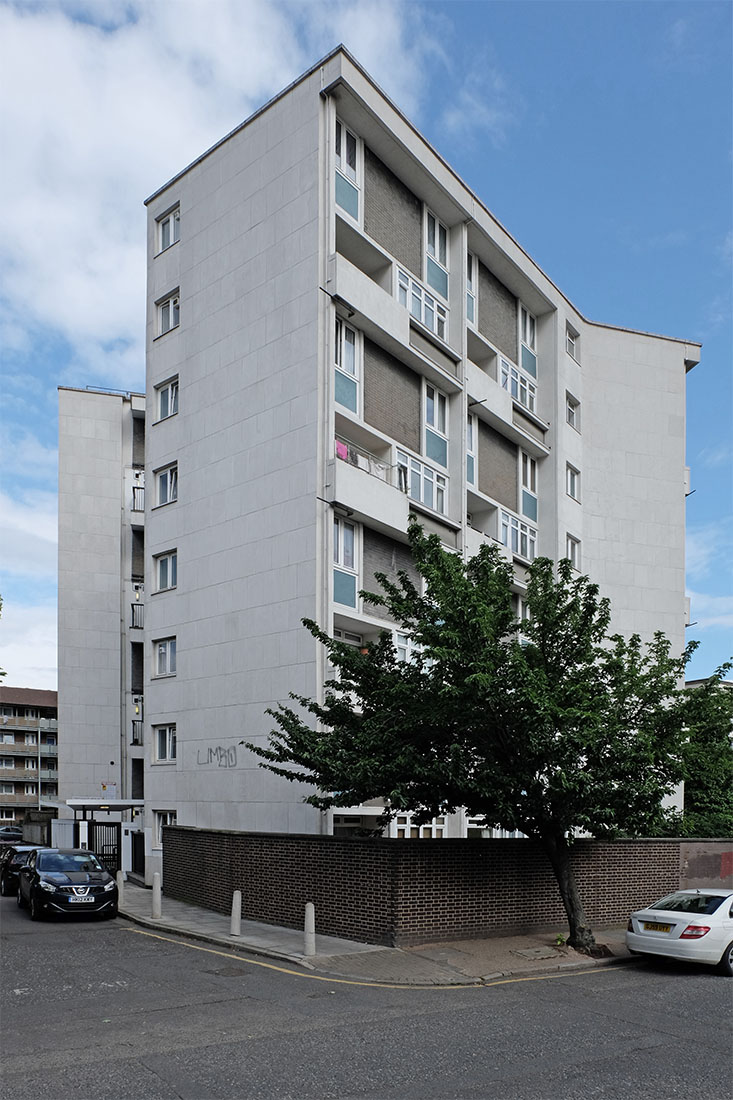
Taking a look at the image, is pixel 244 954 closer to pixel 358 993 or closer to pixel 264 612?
pixel 358 993

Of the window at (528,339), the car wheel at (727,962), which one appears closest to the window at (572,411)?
the window at (528,339)

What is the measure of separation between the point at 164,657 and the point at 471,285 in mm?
14708

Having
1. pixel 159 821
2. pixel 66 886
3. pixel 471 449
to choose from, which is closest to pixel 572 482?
pixel 471 449

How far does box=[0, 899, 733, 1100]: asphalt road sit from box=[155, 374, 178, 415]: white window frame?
16461 millimetres

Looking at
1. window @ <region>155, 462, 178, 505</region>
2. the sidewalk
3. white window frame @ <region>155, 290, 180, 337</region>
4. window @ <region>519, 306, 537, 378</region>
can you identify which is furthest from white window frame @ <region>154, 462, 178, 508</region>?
window @ <region>519, 306, 537, 378</region>

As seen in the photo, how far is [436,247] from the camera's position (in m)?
28.9

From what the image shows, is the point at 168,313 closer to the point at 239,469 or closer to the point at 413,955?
the point at 239,469

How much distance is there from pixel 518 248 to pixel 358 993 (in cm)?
2558

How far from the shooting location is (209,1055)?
9.52 metres

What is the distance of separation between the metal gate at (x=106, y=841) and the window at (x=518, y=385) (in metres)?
18.7

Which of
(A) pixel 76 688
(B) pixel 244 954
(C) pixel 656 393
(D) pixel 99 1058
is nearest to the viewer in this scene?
(D) pixel 99 1058

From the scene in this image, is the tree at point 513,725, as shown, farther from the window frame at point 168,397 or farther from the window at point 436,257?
the window at point 436,257

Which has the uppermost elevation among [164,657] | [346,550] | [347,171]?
[347,171]

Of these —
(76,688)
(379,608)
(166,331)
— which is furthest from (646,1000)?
(76,688)
